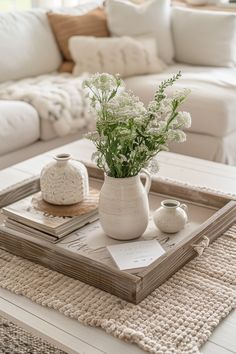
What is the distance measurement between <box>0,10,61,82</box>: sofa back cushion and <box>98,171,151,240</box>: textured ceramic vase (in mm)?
1955

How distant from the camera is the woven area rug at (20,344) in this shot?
1448 millimetres

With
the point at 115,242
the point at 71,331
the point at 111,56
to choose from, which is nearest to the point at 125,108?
the point at 115,242

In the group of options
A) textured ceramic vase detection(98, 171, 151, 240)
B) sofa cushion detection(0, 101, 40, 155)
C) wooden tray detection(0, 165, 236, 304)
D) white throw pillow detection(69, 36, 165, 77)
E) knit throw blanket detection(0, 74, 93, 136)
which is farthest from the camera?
white throw pillow detection(69, 36, 165, 77)

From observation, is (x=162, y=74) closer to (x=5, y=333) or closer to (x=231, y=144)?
(x=231, y=144)

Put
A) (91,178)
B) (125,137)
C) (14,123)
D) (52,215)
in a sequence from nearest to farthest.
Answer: (125,137) → (52,215) → (91,178) → (14,123)

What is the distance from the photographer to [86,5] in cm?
363

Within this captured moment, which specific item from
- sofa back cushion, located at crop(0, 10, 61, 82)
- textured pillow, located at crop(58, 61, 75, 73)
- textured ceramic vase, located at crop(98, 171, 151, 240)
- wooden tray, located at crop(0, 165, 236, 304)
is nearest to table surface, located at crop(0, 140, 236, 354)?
wooden tray, located at crop(0, 165, 236, 304)

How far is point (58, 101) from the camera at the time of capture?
2.69m

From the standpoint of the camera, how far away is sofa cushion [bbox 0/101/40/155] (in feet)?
8.20

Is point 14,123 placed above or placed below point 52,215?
below

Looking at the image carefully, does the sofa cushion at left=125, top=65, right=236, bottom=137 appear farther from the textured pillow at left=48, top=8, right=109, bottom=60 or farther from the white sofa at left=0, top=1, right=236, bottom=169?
the textured pillow at left=48, top=8, right=109, bottom=60

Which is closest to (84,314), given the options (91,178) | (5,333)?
(5,333)

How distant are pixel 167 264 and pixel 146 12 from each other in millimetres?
2483

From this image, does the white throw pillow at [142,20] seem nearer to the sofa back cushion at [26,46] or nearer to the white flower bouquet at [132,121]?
the sofa back cushion at [26,46]
